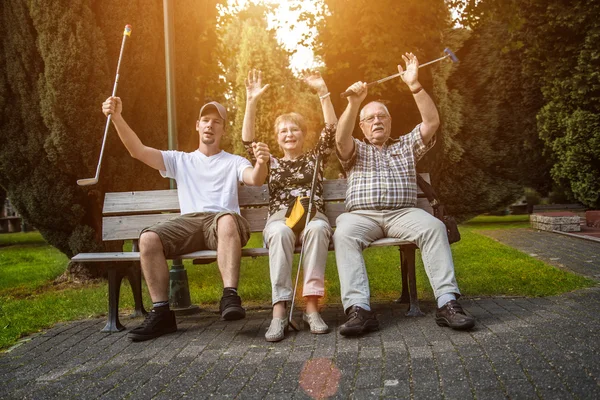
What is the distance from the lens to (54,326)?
15.4 feet

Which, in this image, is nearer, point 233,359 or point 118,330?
point 233,359

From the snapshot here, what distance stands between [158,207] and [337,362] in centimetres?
246

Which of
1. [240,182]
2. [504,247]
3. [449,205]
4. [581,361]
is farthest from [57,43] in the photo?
[449,205]

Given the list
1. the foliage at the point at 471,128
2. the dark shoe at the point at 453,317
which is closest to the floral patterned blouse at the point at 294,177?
the dark shoe at the point at 453,317

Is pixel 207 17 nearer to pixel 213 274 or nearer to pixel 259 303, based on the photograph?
pixel 213 274

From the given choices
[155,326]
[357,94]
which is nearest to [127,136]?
[155,326]

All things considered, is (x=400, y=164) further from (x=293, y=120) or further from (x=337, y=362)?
(x=337, y=362)

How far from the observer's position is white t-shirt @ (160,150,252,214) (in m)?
4.61

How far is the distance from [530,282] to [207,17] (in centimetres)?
499

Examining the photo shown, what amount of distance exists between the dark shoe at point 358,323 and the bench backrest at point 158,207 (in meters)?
1.28

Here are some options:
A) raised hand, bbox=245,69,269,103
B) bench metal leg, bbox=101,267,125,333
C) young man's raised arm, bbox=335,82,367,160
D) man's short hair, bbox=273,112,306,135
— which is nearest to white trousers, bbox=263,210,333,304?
young man's raised arm, bbox=335,82,367,160

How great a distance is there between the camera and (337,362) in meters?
3.17

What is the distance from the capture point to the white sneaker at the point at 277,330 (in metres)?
3.74

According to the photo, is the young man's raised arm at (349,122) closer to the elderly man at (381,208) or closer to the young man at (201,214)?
the elderly man at (381,208)
